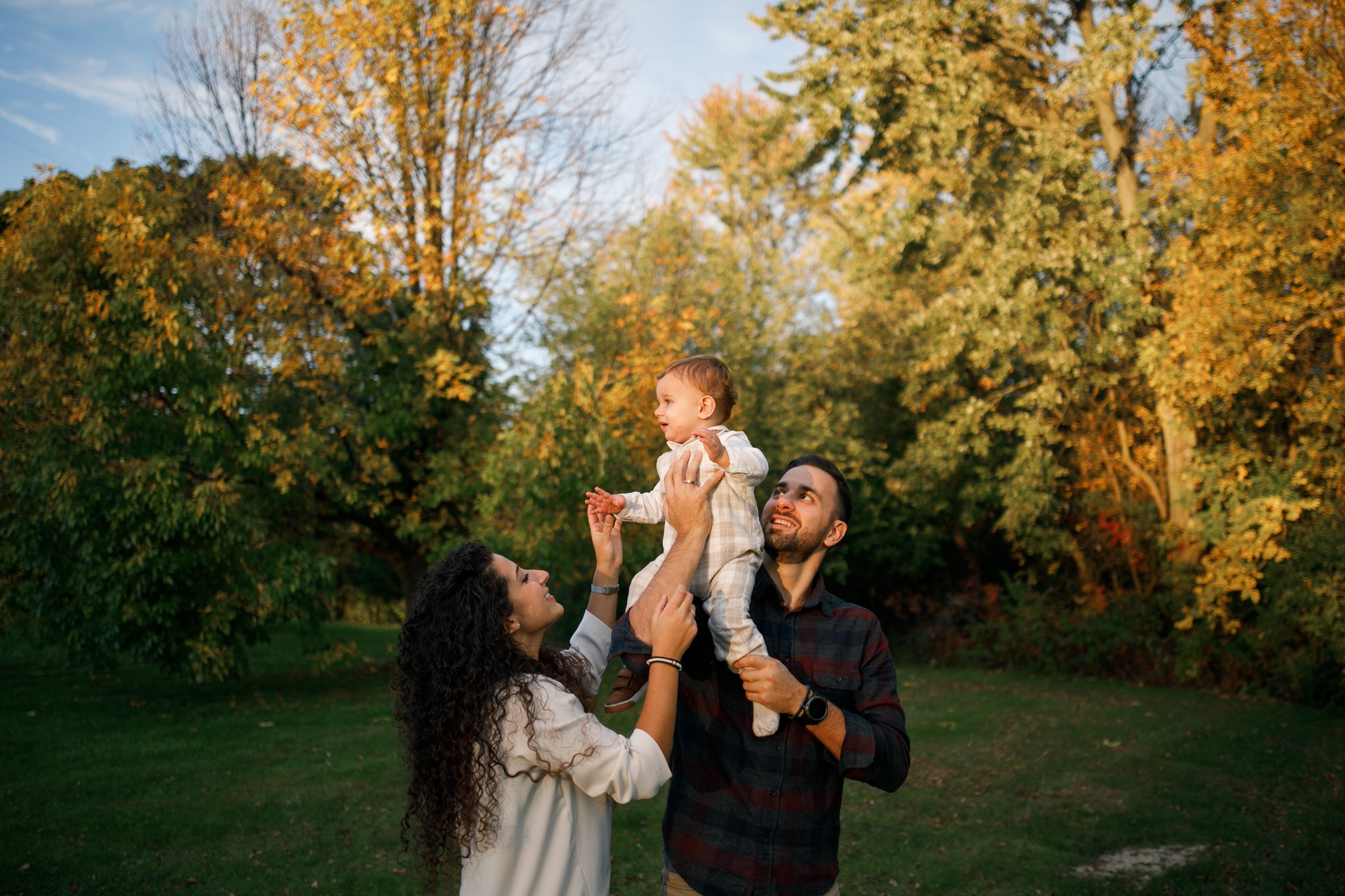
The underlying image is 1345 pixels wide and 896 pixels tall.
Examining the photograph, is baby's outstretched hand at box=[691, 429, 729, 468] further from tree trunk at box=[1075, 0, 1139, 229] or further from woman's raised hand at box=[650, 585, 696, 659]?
tree trunk at box=[1075, 0, 1139, 229]

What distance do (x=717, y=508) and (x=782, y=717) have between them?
23.3 inches

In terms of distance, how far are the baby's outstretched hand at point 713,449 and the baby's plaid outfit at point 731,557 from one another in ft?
0.05

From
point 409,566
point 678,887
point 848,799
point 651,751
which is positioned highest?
point 651,751

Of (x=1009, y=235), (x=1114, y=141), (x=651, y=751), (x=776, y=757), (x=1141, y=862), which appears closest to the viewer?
(x=651, y=751)

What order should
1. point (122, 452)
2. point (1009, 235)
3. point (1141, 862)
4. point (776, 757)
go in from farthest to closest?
point (1009, 235) < point (122, 452) < point (1141, 862) < point (776, 757)

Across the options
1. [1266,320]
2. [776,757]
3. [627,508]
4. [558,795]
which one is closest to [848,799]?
[627,508]

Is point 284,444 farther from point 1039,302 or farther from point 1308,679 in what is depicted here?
point 1308,679

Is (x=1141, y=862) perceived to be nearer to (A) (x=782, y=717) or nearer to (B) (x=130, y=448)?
(A) (x=782, y=717)

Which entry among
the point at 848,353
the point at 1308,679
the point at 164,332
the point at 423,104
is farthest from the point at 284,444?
the point at 1308,679

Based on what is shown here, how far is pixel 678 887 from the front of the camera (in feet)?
8.20

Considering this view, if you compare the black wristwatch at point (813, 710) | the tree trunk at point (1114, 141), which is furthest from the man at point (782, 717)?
the tree trunk at point (1114, 141)

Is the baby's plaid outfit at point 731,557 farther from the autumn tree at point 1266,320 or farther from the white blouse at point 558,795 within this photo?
the autumn tree at point 1266,320

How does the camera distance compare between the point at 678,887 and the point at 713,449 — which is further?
the point at 713,449

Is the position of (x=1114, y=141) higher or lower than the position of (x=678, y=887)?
higher
